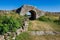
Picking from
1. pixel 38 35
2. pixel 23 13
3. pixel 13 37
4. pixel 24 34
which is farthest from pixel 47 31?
pixel 23 13

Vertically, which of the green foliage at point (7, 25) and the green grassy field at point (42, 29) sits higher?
the green foliage at point (7, 25)

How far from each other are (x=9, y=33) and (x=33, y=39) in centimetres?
321

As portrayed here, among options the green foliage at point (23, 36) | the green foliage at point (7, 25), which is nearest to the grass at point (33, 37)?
the green foliage at point (23, 36)

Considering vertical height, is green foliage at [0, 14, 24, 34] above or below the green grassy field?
above

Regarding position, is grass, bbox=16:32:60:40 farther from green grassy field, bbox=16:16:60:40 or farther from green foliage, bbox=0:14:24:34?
green foliage, bbox=0:14:24:34

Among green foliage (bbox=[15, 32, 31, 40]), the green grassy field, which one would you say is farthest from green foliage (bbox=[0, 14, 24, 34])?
the green grassy field

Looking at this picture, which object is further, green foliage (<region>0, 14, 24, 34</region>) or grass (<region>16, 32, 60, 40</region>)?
grass (<region>16, 32, 60, 40</region>)

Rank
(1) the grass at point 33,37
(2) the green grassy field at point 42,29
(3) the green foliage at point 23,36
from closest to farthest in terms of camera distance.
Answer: (3) the green foliage at point 23,36 < (1) the grass at point 33,37 < (2) the green grassy field at point 42,29

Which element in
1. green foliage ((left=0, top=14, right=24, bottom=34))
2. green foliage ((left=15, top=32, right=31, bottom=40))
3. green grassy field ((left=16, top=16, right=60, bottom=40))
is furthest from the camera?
green grassy field ((left=16, top=16, right=60, bottom=40))

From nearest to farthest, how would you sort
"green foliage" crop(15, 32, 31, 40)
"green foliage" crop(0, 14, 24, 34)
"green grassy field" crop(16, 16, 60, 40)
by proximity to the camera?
"green foliage" crop(0, 14, 24, 34), "green foliage" crop(15, 32, 31, 40), "green grassy field" crop(16, 16, 60, 40)

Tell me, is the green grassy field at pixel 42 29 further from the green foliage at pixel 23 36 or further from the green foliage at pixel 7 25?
the green foliage at pixel 7 25

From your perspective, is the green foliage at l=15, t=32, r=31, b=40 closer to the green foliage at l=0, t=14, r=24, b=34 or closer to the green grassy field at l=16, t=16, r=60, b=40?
the green grassy field at l=16, t=16, r=60, b=40

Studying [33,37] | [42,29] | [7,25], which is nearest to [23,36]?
[33,37]

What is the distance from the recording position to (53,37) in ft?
74.7
